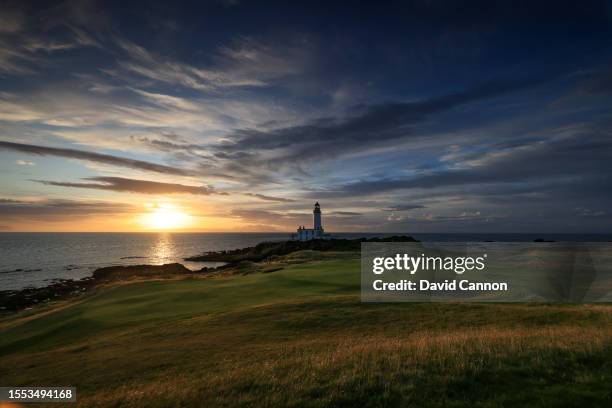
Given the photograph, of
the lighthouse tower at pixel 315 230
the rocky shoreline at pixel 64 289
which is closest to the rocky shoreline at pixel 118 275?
the rocky shoreline at pixel 64 289

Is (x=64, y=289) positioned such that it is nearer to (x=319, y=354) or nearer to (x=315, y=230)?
(x=319, y=354)

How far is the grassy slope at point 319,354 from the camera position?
7.71 meters

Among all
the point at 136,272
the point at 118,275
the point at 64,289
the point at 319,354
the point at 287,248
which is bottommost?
the point at 64,289

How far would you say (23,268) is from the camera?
292ft

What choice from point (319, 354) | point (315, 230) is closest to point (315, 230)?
point (315, 230)

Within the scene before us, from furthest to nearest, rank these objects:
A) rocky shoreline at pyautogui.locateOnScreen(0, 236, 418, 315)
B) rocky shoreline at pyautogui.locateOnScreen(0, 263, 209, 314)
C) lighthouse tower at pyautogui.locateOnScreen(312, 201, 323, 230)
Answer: lighthouse tower at pyautogui.locateOnScreen(312, 201, 323, 230)
rocky shoreline at pyautogui.locateOnScreen(0, 236, 418, 315)
rocky shoreline at pyautogui.locateOnScreen(0, 263, 209, 314)

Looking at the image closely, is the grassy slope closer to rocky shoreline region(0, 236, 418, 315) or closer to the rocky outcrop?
rocky shoreline region(0, 236, 418, 315)

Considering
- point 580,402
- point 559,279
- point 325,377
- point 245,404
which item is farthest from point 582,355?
point 559,279

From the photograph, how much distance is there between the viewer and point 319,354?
1159 centimetres

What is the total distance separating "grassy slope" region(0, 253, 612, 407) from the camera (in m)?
7.71

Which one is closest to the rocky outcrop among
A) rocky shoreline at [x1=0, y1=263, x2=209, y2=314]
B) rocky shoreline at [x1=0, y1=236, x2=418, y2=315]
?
rocky shoreline at [x1=0, y1=236, x2=418, y2=315]

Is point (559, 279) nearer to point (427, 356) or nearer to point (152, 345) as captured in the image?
point (427, 356)

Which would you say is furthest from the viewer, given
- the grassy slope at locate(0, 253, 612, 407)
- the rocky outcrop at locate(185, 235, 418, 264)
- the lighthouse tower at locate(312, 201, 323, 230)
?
the lighthouse tower at locate(312, 201, 323, 230)

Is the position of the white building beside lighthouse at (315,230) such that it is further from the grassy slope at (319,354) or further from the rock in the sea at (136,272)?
the grassy slope at (319,354)
